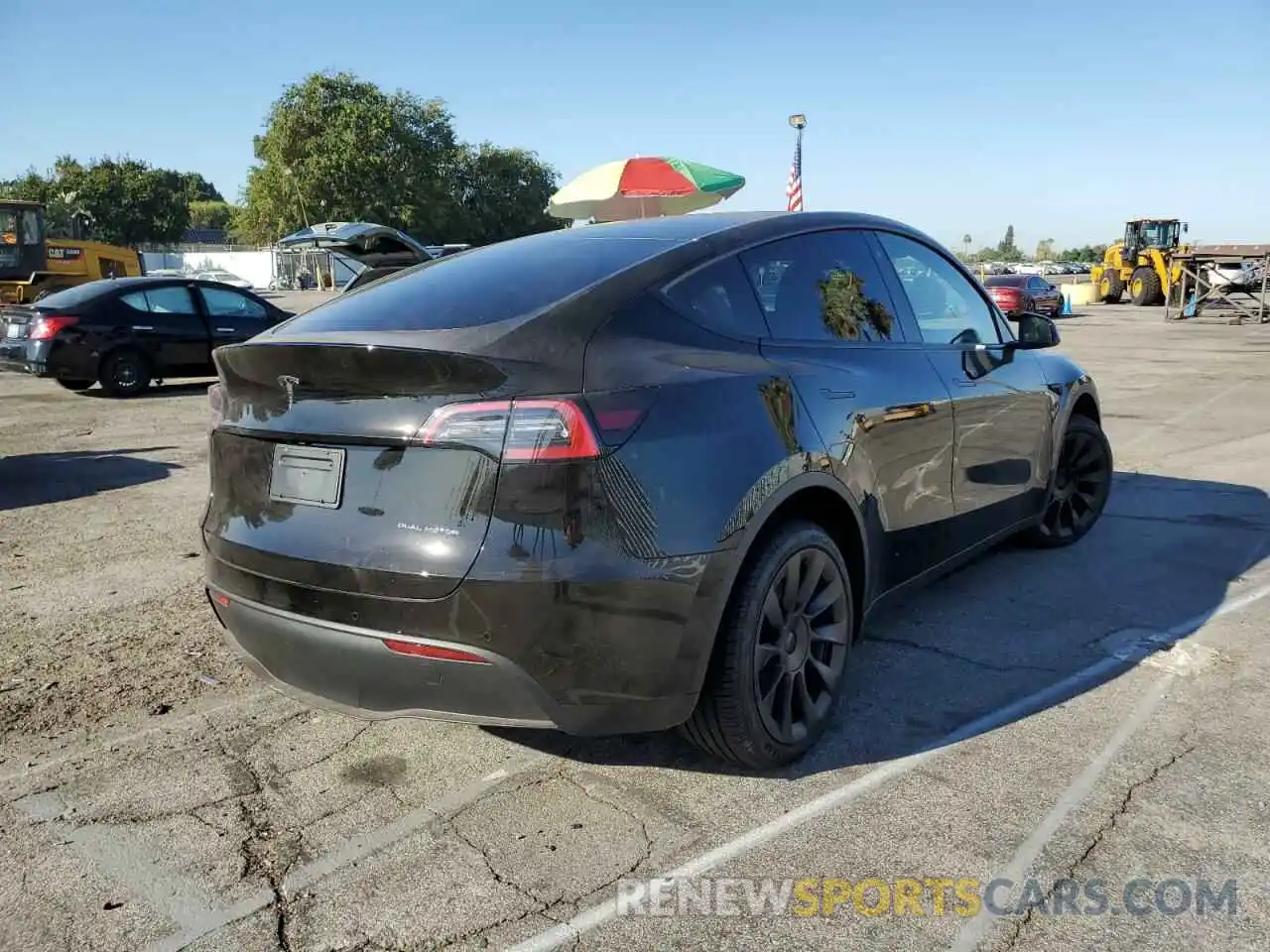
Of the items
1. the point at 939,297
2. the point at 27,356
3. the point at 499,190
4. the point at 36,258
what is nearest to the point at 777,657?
the point at 939,297

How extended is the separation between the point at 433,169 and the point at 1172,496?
6222 centimetres

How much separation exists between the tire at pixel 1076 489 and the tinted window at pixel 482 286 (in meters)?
3.19

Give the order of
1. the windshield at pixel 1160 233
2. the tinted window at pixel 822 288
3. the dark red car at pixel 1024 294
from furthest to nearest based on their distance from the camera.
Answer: the windshield at pixel 1160 233, the dark red car at pixel 1024 294, the tinted window at pixel 822 288

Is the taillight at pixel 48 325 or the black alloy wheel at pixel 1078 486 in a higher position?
the taillight at pixel 48 325

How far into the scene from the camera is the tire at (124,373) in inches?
480

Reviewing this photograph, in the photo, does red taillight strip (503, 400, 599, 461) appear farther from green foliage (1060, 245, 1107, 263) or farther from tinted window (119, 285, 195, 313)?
green foliage (1060, 245, 1107, 263)

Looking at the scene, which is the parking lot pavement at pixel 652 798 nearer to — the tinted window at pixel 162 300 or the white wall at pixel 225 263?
the tinted window at pixel 162 300

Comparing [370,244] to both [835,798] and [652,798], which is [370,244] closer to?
[652,798]

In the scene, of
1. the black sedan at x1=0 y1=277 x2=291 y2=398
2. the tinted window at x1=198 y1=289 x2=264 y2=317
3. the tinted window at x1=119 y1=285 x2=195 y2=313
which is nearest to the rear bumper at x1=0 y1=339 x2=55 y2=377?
the black sedan at x1=0 y1=277 x2=291 y2=398

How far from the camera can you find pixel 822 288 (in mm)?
3648

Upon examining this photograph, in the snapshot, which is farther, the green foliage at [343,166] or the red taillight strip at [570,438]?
the green foliage at [343,166]

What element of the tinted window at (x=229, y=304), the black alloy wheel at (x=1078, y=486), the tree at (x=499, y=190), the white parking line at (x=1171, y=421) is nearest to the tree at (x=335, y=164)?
the tree at (x=499, y=190)

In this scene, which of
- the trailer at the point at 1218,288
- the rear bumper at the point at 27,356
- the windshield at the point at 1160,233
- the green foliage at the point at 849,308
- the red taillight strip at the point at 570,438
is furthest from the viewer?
the windshield at the point at 1160,233

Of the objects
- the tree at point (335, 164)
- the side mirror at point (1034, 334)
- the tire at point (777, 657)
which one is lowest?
the tire at point (777, 657)
